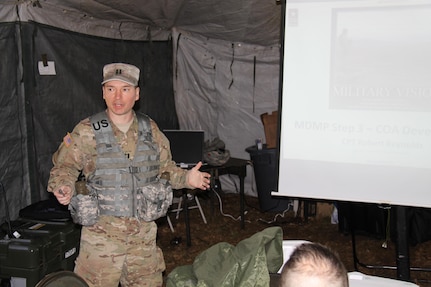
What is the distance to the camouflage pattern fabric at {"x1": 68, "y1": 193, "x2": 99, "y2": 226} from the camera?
8.76ft

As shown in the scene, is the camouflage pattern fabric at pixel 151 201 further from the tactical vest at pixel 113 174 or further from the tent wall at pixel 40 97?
the tent wall at pixel 40 97

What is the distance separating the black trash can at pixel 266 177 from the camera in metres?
6.10

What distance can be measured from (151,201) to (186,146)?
8.09 ft

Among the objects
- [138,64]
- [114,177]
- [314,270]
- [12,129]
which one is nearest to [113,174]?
[114,177]

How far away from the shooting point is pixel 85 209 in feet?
8.75

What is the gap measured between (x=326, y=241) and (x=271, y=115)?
1914mm

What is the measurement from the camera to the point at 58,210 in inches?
150

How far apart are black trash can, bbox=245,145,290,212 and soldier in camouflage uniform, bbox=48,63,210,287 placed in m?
3.41

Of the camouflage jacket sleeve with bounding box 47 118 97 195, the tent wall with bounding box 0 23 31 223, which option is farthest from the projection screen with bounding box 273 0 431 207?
the tent wall with bounding box 0 23 31 223

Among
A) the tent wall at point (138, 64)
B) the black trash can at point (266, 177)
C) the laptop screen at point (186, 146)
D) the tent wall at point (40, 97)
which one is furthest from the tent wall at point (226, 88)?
the laptop screen at point (186, 146)

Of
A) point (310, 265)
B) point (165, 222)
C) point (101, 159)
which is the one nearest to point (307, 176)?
point (101, 159)

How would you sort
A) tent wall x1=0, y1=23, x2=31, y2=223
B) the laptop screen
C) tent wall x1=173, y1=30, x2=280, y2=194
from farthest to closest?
tent wall x1=173, y1=30, x2=280, y2=194 < the laptop screen < tent wall x1=0, y1=23, x2=31, y2=223

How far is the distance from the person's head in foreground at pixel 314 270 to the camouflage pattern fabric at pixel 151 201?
140 cm

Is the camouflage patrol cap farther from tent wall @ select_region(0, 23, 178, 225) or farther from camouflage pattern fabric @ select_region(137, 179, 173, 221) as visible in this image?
tent wall @ select_region(0, 23, 178, 225)
